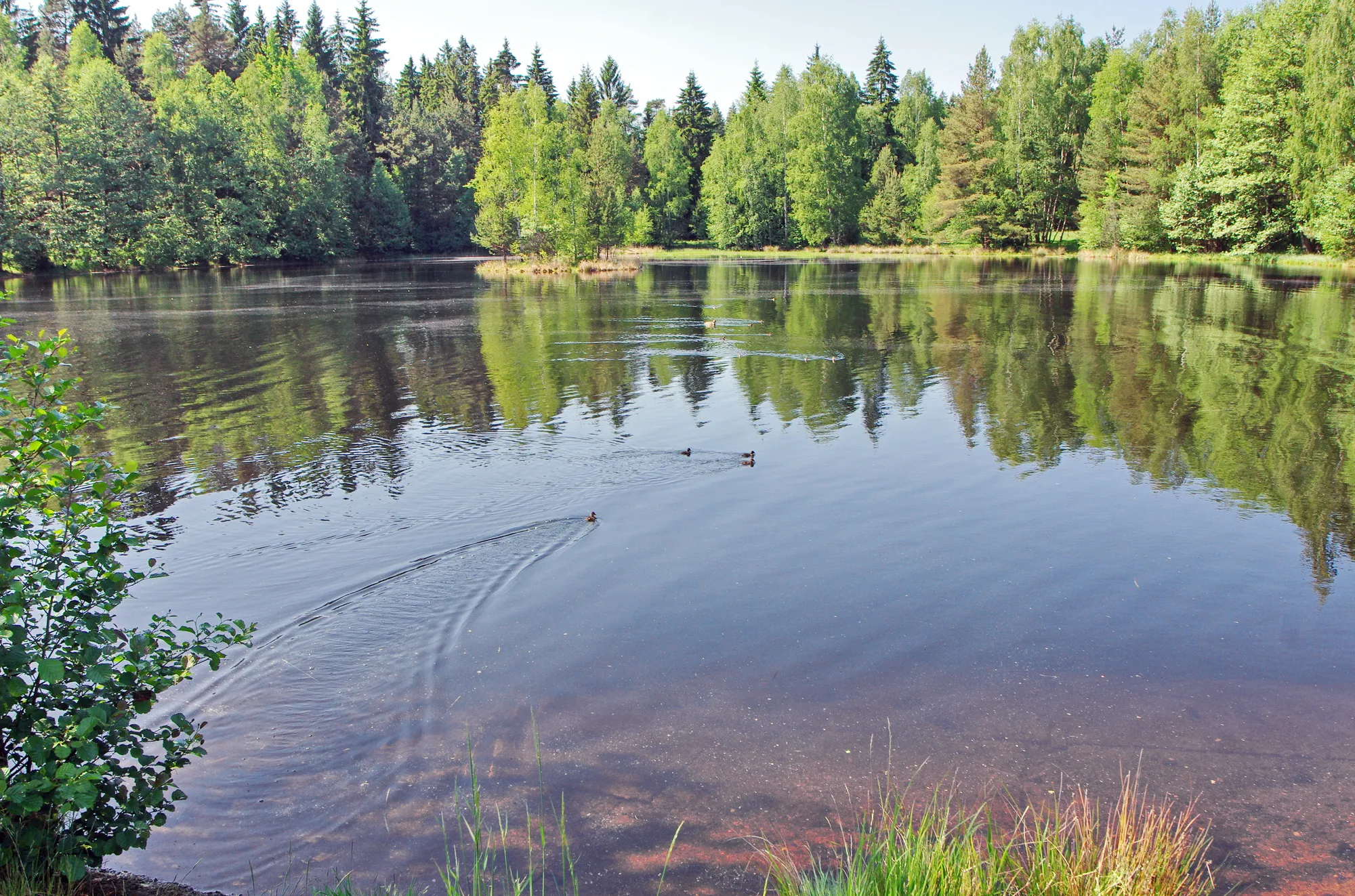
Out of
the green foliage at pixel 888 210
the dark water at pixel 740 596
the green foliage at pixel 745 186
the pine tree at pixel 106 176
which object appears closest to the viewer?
the dark water at pixel 740 596

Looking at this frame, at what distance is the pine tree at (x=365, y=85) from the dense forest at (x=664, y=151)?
0.42m

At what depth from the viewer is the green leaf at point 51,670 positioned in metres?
4.10

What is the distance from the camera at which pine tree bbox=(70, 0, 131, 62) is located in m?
97.4

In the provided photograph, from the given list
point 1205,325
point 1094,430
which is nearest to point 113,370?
point 1094,430

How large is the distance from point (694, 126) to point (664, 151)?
11961 mm

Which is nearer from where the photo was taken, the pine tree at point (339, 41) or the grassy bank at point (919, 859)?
the grassy bank at point (919, 859)

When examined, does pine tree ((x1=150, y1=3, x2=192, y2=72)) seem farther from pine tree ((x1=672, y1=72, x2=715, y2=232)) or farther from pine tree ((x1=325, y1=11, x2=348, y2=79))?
pine tree ((x1=672, y1=72, x2=715, y2=232))

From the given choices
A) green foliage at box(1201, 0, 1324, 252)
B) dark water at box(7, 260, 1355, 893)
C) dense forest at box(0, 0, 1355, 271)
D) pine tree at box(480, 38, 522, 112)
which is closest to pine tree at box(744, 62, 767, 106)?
dense forest at box(0, 0, 1355, 271)

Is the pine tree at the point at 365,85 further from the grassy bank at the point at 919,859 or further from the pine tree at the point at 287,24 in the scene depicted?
the grassy bank at the point at 919,859

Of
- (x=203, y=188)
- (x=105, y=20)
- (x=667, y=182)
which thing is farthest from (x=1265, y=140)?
(x=105, y=20)

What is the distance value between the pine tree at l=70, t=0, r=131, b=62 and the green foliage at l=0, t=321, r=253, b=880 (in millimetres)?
115125

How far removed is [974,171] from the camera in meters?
80.5

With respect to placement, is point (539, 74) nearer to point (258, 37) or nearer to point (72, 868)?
point (258, 37)

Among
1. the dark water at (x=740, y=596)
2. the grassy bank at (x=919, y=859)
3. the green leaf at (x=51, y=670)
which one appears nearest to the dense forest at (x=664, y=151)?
the dark water at (x=740, y=596)
